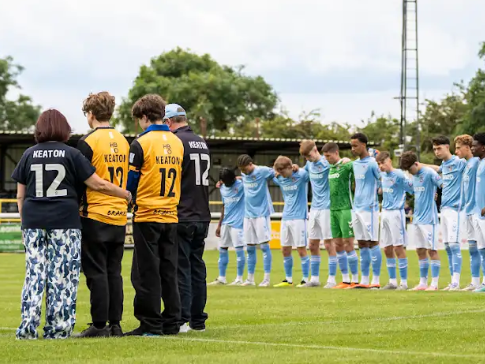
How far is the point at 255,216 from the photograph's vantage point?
2031cm

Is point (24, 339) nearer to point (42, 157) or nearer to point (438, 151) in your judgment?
point (42, 157)

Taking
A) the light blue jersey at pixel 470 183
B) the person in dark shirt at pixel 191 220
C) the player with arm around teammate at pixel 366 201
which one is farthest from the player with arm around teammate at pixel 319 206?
the person in dark shirt at pixel 191 220

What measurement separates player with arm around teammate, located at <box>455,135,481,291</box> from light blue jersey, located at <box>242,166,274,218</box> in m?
4.14

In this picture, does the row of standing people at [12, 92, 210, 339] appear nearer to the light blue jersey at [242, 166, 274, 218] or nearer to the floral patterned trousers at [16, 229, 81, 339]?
the floral patterned trousers at [16, 229, 81, 339]

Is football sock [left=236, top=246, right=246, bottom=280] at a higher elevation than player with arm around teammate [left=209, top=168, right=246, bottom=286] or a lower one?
lower

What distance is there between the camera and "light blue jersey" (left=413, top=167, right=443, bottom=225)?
17.8 metres

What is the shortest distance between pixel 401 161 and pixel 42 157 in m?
9.03

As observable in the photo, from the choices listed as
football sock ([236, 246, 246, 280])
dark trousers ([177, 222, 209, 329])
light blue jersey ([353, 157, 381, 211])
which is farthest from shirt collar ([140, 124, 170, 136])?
football sock ([236, 246, 246, 280])

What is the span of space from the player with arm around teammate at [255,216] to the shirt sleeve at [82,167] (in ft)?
33.2

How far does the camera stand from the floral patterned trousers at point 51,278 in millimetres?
9820

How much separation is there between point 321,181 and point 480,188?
3.41 meters

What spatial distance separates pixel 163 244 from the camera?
1038 centimetres

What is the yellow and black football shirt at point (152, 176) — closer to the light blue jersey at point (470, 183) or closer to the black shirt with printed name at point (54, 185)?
the black shirt with printed name at point (54, 185)

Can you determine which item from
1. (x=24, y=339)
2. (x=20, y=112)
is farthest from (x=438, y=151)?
(x=20, y=112)
